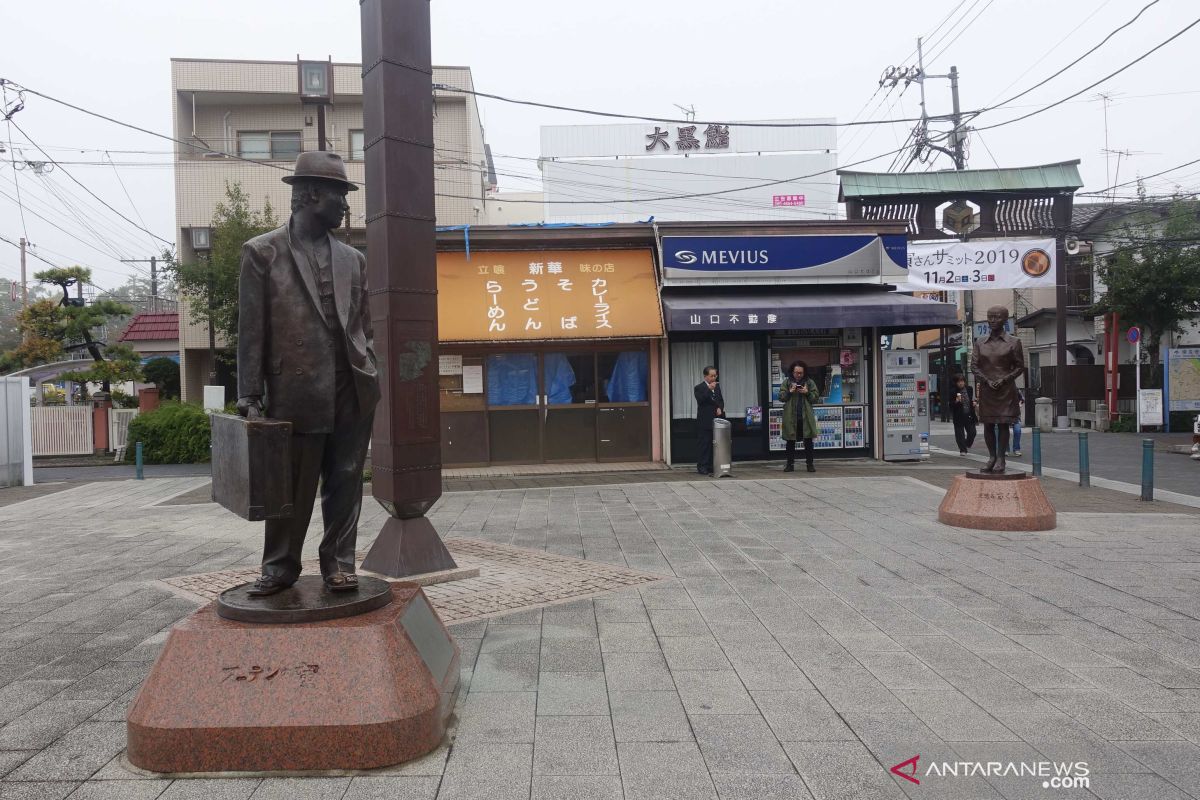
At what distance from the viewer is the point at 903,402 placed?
15.5 metres

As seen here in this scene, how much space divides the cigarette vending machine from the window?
1789 centimetres

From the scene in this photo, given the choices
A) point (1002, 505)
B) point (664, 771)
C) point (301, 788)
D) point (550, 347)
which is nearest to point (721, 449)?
point (550, 347)

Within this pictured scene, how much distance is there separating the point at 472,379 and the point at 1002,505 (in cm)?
915

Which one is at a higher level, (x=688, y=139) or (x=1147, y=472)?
(x=688, y=139)

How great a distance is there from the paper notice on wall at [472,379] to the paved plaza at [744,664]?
6243 mm

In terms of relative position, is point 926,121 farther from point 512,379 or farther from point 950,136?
point 512,379

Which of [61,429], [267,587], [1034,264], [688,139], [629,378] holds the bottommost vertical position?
[267,587]

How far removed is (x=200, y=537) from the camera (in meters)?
8.86

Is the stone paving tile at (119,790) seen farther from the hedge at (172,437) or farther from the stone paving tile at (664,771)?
the hedge at (172,437)

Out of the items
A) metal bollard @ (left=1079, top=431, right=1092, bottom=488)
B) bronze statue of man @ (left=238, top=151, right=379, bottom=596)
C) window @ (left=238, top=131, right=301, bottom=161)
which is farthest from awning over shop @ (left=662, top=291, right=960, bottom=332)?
window @ (left=238, top=131, right=301, bottom=161)

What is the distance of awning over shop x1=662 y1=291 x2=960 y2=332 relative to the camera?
14125 mm

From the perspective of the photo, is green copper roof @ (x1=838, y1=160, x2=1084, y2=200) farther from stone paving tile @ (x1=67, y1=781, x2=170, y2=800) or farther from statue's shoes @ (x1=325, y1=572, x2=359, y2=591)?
stone paving tile @ (x1=67, y1=781, x2=170, y2=800)

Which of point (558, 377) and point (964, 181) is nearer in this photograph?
point (558, 377)

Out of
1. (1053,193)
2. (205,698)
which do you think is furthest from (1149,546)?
(1053,193)
